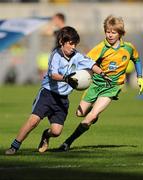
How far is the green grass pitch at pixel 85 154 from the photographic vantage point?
1268 centimetres

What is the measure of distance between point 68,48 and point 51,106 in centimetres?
92

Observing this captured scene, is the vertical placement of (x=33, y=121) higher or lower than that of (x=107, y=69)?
lower

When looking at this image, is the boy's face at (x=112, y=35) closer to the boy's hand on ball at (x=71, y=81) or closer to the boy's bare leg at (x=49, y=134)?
the boy's hand on ball at (x=71, y=81)

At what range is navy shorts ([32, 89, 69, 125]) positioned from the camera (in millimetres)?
15367

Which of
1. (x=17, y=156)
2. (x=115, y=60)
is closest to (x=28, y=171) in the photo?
(x=17, y=156)

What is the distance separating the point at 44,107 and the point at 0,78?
3269 centimetres

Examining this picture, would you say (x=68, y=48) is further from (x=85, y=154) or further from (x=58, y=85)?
(x=85, y=154)

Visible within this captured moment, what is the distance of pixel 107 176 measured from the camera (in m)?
12.4

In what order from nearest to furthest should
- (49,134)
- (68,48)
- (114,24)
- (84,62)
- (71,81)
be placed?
(71,81), (68,48), (84,62), (49,134), (114,24)

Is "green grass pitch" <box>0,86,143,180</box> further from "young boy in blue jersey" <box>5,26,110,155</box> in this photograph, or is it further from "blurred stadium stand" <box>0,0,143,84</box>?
"blurred stadium stand" <box>0,0,143,84</box>

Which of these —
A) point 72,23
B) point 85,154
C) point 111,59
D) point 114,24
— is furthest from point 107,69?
point 72,23

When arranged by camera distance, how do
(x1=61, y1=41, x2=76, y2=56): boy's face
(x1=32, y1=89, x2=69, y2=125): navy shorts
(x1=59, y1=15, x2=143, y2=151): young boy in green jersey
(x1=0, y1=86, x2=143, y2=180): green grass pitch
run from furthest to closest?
(x1=59, y1=15, x2=143, y2=151): young boy in green jersey → (x1=32, y1=89, x2=69, y2=125): navy shorts → (x1=61, y1=41, x2=76, y2=56): boy's face → (x1=0, y1=86, x2=143, y2=180): green grass pitch

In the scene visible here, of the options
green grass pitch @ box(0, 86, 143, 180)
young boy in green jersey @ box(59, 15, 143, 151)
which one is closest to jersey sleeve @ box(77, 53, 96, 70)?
young boy in green jersey @ box(59, 15, 143, 151)

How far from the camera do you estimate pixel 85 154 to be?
15219 millimetres
